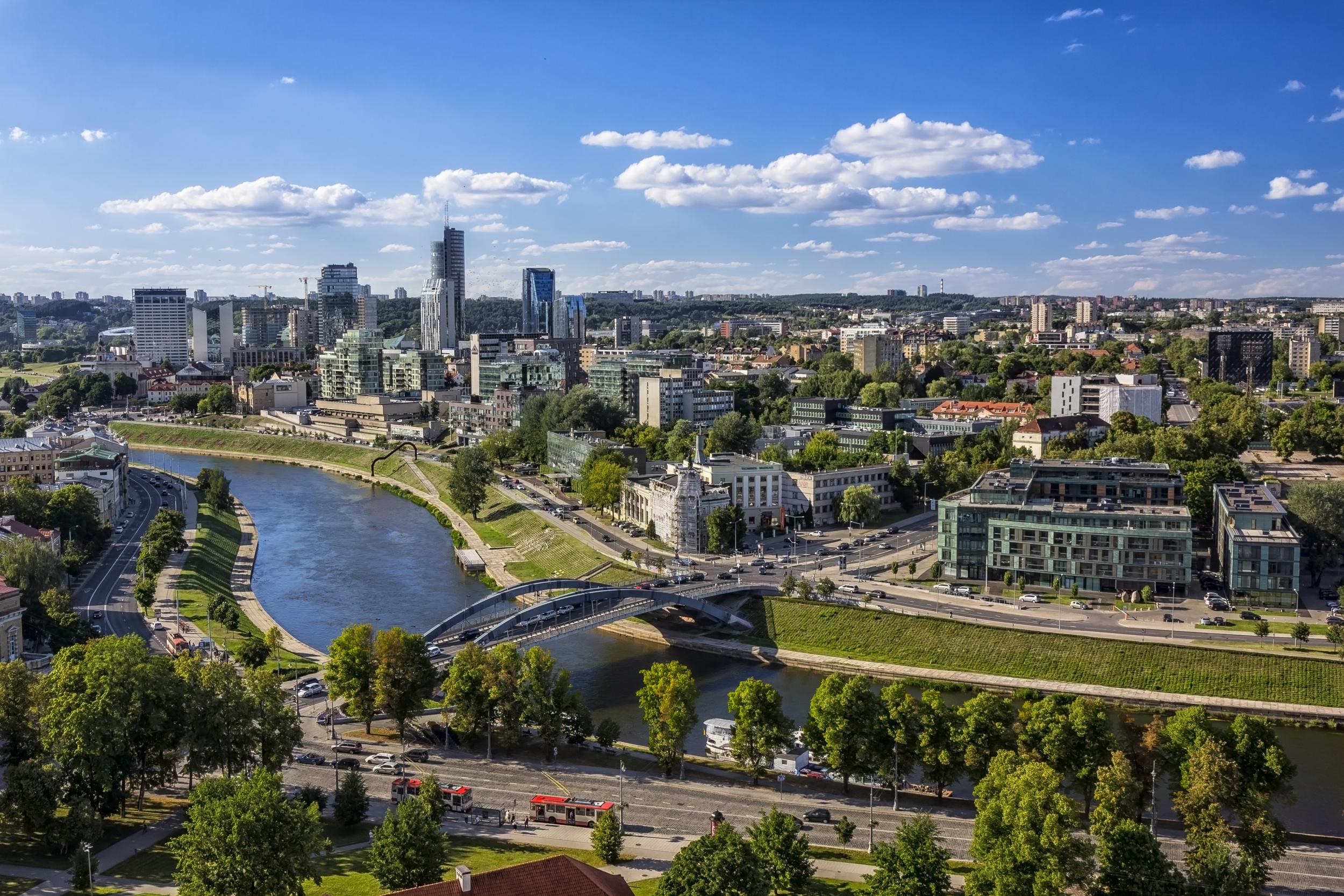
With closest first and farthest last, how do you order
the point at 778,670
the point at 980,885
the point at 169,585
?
the point at 980,885, the point at 778,670, the point at 169,585

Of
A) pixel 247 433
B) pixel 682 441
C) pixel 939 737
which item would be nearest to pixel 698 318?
pixel 247 433

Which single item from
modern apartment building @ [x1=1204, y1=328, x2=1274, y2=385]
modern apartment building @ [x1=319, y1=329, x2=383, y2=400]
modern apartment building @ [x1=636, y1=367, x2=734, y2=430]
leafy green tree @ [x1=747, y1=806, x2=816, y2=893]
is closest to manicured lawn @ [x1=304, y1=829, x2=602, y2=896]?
leafy green tree @ [x1=747, y1=806, x2=816, y2=893]

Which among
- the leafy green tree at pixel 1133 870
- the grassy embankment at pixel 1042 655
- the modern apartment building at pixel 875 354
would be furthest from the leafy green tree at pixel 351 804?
the modern apartment building at pixel 875 354

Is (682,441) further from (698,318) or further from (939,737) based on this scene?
(698,318)

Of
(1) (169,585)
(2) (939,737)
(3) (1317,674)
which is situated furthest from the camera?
(1) (169,585)

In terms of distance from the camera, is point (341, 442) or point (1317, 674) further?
point (341, 442)

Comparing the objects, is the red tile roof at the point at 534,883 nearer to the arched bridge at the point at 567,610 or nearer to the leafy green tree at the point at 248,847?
the leafy green tree at the point at 248,847

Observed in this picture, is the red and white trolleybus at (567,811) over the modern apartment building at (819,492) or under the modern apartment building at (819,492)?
under

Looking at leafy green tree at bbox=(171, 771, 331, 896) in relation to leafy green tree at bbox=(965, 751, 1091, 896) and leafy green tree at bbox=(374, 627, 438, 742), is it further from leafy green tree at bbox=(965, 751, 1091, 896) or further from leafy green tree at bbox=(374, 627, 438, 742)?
leafy green tree at bbox=(965, 751, 1091, 896)
